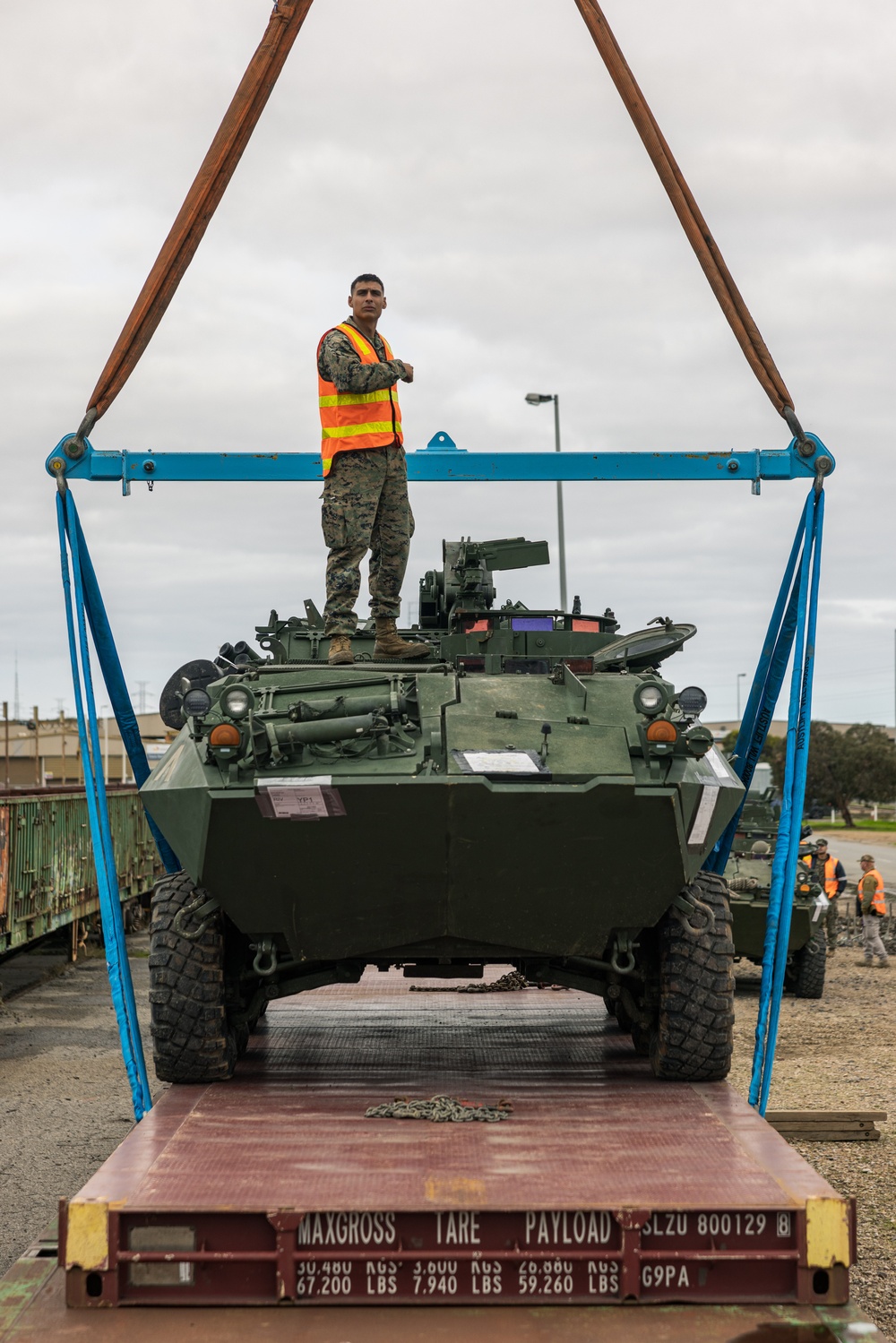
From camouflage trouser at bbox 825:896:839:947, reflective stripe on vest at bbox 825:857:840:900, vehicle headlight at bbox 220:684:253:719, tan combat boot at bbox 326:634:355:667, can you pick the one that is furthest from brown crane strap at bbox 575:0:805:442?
camouflage trouser at bbox 825:896:839:947

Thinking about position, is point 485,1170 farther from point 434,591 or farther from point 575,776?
Answer: point 434,591

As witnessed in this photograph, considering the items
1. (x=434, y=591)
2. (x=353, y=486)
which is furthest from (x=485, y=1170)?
(x=434, y=591)

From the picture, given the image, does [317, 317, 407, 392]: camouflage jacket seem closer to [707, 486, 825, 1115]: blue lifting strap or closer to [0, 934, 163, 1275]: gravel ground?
[707, 486, 825, 1115]: blue lifting strap

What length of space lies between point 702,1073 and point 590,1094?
549 mm

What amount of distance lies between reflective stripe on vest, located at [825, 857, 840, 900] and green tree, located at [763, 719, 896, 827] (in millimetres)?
39692

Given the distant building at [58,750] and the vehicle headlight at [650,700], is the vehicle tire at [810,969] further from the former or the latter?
the distant building at [58,750]

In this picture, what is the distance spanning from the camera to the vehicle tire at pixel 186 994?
5.84 m

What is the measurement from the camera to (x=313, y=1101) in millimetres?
5559

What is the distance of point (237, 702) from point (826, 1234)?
8.84ft

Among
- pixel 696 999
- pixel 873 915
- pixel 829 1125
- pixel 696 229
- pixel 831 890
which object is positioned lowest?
pixel 829 1125

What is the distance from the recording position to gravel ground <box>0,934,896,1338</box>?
6.42 metres

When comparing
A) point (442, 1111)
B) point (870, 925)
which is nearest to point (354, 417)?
point (442, 1111)

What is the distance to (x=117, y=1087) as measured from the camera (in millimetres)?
9547

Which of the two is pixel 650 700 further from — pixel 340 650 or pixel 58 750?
pixel 58 750
